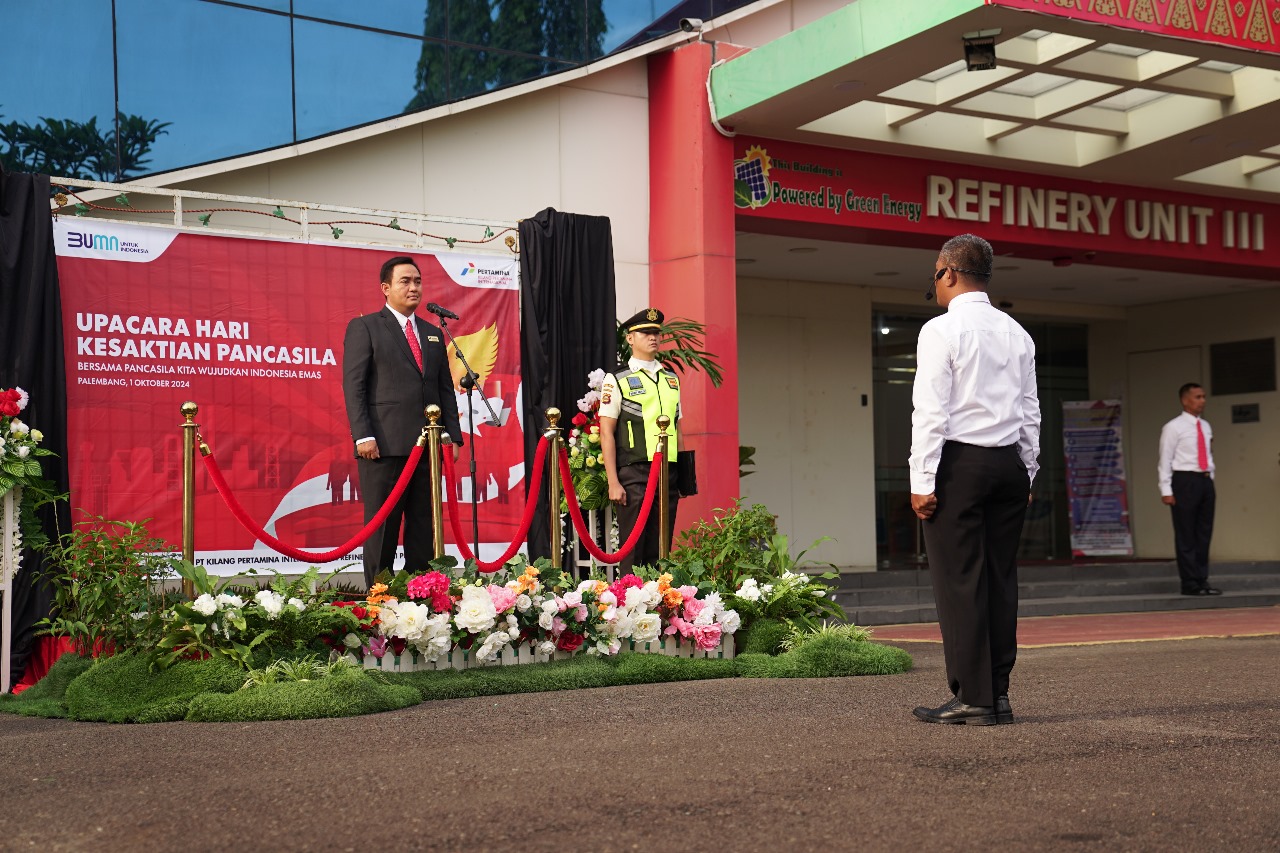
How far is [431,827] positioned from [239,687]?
2505mm

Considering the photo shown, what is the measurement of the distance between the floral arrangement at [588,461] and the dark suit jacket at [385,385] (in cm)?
181

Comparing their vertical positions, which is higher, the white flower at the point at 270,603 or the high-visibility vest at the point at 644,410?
the high-visibility vest at the point at 644,410

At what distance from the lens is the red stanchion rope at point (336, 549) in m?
6.13

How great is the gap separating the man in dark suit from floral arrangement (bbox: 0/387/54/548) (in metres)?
1.47

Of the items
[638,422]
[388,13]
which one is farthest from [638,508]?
[388,13]

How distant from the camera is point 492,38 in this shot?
10.3m

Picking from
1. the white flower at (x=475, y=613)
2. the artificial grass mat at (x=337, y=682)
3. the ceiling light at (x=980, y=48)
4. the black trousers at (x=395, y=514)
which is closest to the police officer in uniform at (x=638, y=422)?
the black trousers at (x=395, y=514)

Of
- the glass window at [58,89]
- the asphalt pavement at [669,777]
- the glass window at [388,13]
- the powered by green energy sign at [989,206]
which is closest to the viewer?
the asphalt pavement at [669,777]

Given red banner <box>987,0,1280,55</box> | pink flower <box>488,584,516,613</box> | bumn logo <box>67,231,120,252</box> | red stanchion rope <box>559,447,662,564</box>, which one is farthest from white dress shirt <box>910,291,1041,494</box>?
bumn logo <box>67,231,120,252</box>

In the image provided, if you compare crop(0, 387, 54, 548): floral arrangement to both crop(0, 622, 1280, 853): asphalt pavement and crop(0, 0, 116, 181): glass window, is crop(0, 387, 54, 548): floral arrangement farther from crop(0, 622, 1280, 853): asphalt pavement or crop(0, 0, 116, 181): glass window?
crop(0, 0, 116, 181): glass window

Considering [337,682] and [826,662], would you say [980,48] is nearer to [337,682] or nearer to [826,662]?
[826,662]

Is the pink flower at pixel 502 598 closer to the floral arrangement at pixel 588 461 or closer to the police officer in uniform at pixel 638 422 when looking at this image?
the police officer in uniform at pixel 638 422

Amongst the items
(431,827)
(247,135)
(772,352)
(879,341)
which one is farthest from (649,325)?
(879,341)

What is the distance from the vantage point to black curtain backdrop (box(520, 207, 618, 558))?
9711 millimetres
